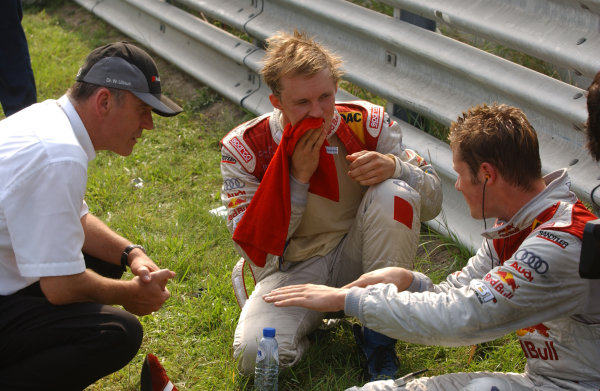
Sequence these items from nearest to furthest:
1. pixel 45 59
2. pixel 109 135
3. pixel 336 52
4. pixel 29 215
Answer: pixel 29 215 → pixel 109 135 → pixel 336 52 → pixel 45 59

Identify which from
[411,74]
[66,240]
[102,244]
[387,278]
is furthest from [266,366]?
[411,74]

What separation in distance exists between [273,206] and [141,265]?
0.68 metres

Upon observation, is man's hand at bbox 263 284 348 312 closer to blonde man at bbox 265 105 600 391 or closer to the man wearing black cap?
blonde man at bbox 265 105 600 391

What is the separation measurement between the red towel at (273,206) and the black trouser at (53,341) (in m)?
0.79

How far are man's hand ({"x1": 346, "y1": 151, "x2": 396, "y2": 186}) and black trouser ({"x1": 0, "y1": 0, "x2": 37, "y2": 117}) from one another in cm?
366

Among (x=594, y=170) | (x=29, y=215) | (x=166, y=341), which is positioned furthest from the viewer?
(x=166, y=341)

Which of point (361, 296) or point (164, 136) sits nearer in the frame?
point (361, 296)

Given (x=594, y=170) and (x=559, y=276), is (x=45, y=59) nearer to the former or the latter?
(x=594, y=170)

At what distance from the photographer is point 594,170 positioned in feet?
11.5

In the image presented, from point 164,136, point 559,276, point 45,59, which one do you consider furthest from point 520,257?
point 45,59

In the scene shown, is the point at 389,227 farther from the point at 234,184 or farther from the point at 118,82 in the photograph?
the point at 118,82

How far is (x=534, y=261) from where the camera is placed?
2.56 meters

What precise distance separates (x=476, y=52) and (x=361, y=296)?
1903mm

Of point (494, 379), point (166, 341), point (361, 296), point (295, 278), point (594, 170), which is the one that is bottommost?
point (166, 341)
